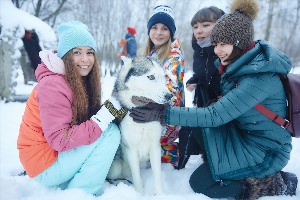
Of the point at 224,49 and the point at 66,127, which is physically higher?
the point at 224,49

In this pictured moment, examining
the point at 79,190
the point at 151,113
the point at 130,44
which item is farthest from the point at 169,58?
the point at 130,44

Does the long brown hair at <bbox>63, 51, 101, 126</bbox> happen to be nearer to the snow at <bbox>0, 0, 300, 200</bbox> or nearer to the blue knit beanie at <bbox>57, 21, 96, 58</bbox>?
the blue knit beanie at <bbox>57, 21, 96, 58</bbox>

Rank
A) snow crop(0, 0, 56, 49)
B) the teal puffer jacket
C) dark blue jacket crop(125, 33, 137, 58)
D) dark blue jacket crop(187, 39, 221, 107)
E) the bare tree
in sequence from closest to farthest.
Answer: the teal puffer jacket < dark blue jacket crop(187, 39, 221, 107) < snow crop(0, 0, 56, 49) < dark blue jacket crop(125, 33, 137, 58) < the bare tree

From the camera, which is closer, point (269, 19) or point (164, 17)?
point (164, 17)

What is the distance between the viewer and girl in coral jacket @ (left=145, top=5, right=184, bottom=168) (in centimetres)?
277

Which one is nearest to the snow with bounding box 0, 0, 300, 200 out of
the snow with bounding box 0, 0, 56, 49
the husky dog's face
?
the husky dog's face

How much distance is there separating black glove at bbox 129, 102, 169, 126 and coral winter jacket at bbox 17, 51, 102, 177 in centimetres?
33

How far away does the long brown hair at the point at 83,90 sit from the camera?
2.09 meters

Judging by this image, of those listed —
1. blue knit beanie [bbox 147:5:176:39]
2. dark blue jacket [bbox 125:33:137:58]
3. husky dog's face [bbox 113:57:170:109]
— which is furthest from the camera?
dark blue jacket [bbox 125:33:137:58]

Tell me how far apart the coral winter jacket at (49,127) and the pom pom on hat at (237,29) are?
4.06 ft

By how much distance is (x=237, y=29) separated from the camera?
79.0 inches

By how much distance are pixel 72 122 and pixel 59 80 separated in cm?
36

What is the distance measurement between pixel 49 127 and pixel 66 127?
Answer: 0.41ft

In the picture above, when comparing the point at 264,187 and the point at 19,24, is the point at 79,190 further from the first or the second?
the point at 19,24
